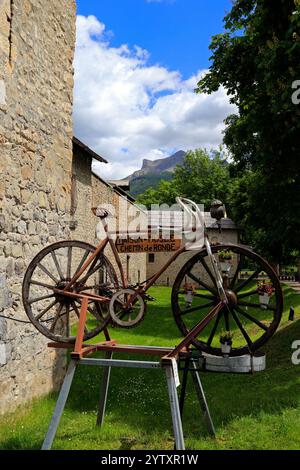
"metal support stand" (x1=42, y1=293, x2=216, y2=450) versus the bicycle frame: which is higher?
the bicycle frame

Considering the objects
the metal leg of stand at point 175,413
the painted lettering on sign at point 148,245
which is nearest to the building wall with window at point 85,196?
the painted lettering on sign at point 148,245

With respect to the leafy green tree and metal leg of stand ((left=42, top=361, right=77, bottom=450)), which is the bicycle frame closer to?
metal leg of stand ((left=42, top=361, right=77, bottom=450))

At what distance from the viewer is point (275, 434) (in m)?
5.12

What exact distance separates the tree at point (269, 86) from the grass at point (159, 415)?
3347 millimetres

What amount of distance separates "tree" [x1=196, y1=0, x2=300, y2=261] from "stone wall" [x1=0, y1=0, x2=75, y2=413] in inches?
132

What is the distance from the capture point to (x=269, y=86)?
713 centimetres

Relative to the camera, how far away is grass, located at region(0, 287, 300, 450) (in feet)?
16.8

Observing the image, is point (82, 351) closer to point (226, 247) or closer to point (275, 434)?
point (226, 247)

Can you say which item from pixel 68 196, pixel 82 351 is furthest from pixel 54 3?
pixel 82 351

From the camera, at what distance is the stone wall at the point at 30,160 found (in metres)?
5.66

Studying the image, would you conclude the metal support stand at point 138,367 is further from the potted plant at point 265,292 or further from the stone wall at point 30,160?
the stone wall at point 30,160

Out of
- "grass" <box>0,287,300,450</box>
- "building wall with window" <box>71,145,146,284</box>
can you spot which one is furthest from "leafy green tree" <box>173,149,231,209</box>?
"grass" <box>0,287,300,450</box>

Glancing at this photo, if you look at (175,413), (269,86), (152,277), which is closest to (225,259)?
(152,277)

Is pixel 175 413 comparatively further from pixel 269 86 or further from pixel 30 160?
pixel 269 86
